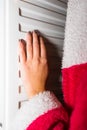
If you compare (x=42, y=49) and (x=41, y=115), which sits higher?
(x=42, y=49)

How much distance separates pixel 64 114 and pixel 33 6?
14.0 inches

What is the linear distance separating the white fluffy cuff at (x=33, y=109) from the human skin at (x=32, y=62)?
0.05 m

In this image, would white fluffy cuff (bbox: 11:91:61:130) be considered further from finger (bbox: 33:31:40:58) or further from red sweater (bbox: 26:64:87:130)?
finger (bbox: 33:31:40:58)

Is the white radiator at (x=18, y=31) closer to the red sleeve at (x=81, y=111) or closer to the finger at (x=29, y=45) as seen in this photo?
the finger at (x=29, y=45)

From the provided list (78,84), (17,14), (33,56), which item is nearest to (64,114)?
(78,84)

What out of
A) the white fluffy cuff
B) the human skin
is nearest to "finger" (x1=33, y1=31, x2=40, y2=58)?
the human skin

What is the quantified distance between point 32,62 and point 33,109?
0.15 meters

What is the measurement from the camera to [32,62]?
804 mm

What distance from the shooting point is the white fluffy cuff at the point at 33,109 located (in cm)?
73

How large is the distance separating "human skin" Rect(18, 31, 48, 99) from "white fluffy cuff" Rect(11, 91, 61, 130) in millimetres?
47

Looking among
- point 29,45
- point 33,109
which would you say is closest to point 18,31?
point 29,45

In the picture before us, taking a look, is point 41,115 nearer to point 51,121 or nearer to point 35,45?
point 51,121

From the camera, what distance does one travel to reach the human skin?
78 cm

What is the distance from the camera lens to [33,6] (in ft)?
2.65
